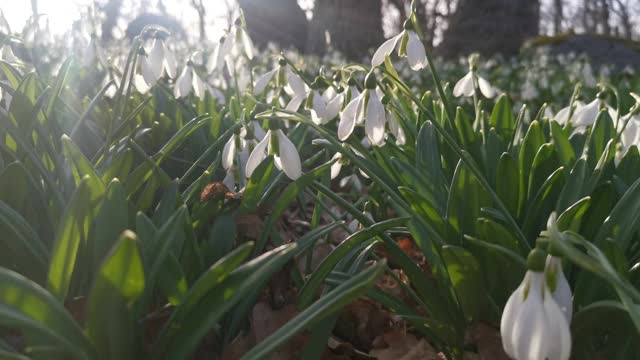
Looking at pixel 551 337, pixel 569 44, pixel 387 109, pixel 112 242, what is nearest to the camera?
pixel 551 337

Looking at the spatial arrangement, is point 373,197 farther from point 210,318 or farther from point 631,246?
point 210,318

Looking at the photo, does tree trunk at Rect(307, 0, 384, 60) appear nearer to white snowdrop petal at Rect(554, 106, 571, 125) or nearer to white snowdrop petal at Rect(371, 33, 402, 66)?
white snowdrop petal at Rect(554, 106, 571, 125)

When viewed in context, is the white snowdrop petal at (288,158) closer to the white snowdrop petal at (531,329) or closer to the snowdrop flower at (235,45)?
the white snowdrop petal at (531,329)

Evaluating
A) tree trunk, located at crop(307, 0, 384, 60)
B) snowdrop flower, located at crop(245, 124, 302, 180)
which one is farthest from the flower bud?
tree trunk, located at crop(307, 0, 384, 60)

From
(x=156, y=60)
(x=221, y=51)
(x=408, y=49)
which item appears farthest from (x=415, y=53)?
(x=221, y=51)

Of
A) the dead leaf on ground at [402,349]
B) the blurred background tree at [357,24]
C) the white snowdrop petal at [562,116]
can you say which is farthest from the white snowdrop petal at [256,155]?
the blurred background tree at [357,24]

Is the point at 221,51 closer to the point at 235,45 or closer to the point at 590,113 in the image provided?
the point at 235,45

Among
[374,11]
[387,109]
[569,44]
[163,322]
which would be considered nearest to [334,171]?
[387,109]

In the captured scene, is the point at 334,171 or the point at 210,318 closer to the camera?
the point at 210,318
